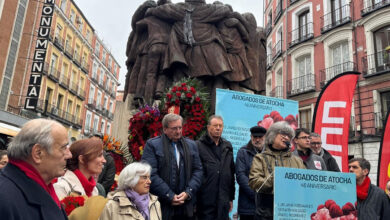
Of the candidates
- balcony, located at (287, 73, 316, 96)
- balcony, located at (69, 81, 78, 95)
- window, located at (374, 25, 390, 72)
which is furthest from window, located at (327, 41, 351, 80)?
balcony, located at (69, 81, 78, 95)

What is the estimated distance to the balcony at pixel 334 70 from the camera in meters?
16.9

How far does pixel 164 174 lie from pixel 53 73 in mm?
26735

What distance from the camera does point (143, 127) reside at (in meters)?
4.91

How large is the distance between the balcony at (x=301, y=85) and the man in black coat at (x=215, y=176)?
16.3 metres

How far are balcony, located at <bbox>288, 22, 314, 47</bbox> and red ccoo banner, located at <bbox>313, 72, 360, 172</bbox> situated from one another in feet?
49.9

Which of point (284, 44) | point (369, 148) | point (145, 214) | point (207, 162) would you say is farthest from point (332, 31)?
point (145, 214)

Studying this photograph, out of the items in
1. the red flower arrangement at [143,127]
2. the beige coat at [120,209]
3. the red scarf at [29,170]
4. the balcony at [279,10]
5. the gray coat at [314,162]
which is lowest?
the beige coat at [120,209]

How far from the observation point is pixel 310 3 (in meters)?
20.2

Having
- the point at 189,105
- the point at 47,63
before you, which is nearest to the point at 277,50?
the point at 47,63

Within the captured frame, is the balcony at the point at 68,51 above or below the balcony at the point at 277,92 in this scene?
above

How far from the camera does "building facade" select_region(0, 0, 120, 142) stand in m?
18.4

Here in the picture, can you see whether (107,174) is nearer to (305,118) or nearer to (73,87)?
(305,118)

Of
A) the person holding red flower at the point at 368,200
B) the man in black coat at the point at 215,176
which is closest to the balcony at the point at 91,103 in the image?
the man in black coat at the point at 215,176

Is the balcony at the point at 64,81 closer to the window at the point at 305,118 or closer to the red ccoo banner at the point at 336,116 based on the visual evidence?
the window at the point at 305,118
